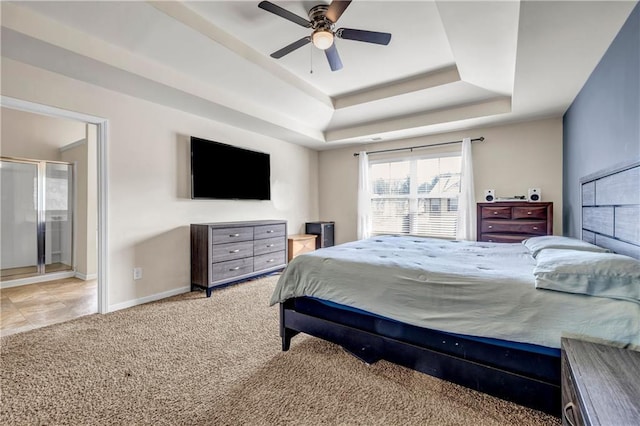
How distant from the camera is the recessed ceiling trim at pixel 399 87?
11.2 ft

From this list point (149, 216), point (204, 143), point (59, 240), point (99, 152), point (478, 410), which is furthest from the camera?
point (59, 240)

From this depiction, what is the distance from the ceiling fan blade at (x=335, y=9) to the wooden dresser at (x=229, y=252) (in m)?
2.55

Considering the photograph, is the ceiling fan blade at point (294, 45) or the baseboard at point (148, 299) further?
the baseboard at point (148, 299)

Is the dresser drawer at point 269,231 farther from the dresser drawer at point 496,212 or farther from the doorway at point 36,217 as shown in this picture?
the doorway at point 36,217

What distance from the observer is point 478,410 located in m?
1.51

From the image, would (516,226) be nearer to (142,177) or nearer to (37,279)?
(142,177)

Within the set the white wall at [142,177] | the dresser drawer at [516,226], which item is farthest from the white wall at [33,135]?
the dresser drawer at [516,226]

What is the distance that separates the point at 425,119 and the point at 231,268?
355 centimetres

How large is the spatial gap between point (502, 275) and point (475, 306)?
0.25 m

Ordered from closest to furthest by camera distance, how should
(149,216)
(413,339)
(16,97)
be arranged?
1. (413,339)
2. (16,97)
3. (149,216)

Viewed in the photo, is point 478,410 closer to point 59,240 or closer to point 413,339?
point 413,339

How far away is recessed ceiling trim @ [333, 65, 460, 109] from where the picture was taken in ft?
11.2

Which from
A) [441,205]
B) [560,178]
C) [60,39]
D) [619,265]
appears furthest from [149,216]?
[560,178]

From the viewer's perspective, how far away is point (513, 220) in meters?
3.68
